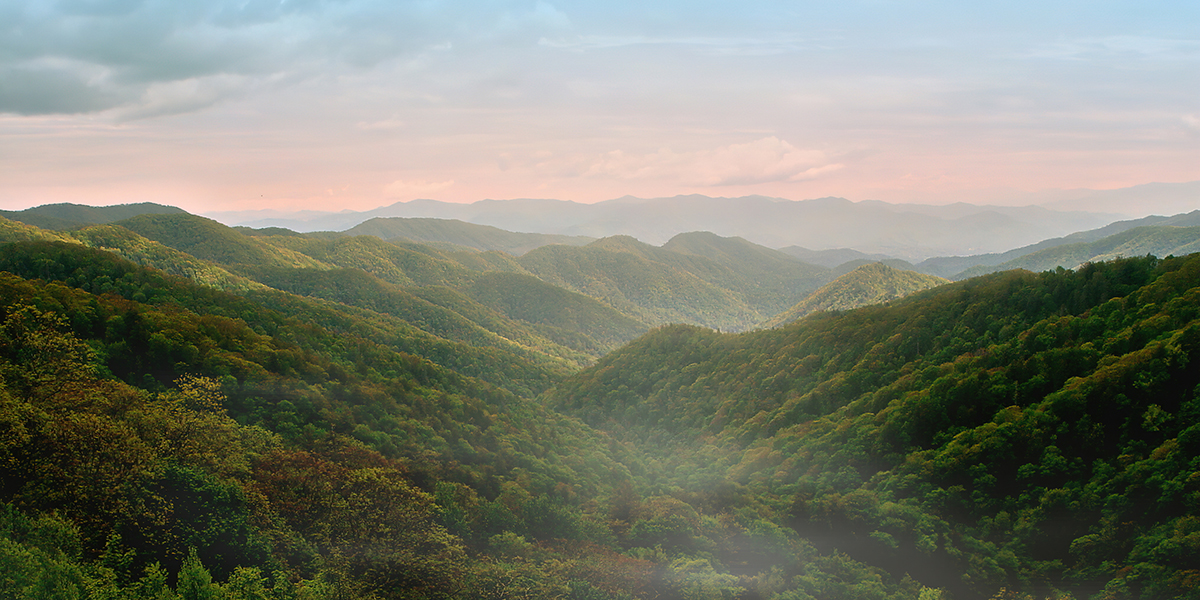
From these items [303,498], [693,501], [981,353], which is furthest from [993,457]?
[303,498]

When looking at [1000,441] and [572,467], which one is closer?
[1000,441]

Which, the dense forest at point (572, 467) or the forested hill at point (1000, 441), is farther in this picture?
the forested hill at point (1000, 441)

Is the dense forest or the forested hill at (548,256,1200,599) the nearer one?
the dense forest

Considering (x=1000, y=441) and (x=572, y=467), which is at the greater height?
(x=1000, y=441)
